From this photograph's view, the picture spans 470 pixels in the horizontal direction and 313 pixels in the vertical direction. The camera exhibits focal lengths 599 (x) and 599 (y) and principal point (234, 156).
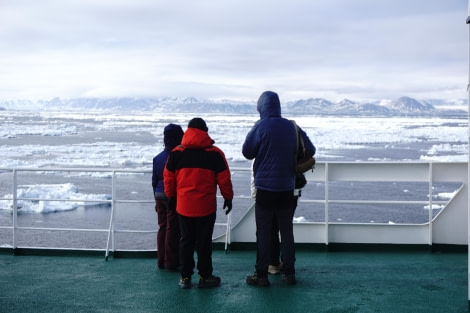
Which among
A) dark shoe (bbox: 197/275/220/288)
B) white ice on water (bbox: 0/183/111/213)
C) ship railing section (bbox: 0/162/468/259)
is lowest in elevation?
white ice on water (bbox: 0/183/111/213)

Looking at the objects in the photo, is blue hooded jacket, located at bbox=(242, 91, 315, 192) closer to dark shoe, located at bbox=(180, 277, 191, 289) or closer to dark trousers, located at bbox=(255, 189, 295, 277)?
dark trousers, located at bbox=(255, 189, 295, 277)

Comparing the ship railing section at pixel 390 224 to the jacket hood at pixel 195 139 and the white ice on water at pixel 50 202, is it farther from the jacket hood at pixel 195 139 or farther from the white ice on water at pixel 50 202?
the white ice on water at pixel 50 202

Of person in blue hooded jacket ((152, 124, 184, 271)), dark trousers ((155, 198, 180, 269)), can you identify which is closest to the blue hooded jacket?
person in blue hooded jacket ((152, 124, 184, 271))

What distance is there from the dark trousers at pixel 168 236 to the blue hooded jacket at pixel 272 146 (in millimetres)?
876

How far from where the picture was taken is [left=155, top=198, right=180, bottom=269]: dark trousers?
4.35 meters

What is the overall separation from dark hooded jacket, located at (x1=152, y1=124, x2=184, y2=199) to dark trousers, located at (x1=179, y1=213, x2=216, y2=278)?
0.55 meters

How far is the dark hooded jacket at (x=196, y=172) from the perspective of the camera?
3723 millimetres

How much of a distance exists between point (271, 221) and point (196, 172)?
596mm

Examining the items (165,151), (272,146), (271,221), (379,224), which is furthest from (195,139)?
(379,224)

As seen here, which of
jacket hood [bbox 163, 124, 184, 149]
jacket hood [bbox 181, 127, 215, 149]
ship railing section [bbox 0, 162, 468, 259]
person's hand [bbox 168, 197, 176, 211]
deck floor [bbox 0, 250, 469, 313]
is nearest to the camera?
deck floor [bbox 0, 250, 469, 313]

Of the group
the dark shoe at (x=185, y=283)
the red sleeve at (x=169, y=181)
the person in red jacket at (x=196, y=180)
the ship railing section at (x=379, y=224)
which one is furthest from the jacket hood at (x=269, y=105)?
the ship railing section at (x=379, y=224)

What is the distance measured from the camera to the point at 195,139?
370 cm

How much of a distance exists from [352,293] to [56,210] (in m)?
13.4

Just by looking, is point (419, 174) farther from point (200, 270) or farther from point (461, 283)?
point (200, 270)
